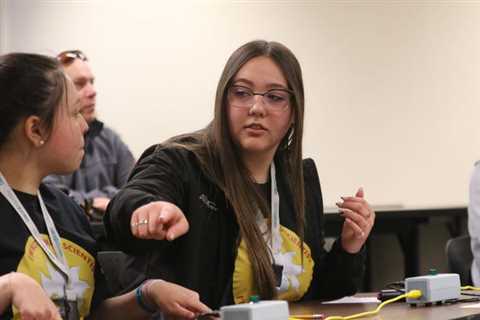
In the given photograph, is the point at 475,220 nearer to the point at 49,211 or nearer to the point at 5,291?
the point at 49,211

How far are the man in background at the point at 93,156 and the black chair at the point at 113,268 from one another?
246 centimetres

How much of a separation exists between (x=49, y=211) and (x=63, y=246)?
99 mm

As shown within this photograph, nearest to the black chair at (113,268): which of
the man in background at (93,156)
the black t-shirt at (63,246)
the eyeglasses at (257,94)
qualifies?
the black t-shirt at (63,246)

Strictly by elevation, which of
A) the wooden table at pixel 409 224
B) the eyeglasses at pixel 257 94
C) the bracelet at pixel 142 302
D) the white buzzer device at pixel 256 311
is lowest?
the wooden table at pixel 409 224

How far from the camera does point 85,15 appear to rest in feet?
18.7

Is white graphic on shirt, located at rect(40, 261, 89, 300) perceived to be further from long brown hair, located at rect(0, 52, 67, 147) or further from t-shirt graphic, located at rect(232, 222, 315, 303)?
t-shirt graphic, located at rect(232, 222, 315, 303)

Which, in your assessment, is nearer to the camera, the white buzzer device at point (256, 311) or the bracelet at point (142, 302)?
the white buzzer device at point (256, 311)

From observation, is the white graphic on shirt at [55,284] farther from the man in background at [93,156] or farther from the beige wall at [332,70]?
the beige wall at [332,70]

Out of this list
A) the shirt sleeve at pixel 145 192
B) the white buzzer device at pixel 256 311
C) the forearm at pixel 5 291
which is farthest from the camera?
the shirt sleeve at pixel 145 192

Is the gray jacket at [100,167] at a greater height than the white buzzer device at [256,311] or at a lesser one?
greater

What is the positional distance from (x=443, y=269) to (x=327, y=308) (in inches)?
158

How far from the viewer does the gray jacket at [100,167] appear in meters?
4.89

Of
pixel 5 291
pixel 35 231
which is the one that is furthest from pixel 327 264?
pixel 5 291

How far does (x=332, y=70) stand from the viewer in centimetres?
568
